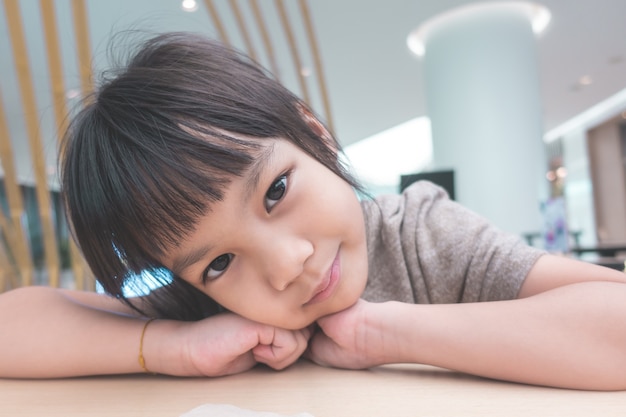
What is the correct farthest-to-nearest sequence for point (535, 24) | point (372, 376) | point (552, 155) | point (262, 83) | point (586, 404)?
point (552, 155)
point (535, 24)
point (262, 83)
point (372, 376)
point (586, 404)

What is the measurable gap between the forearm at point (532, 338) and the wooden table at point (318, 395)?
1 cm

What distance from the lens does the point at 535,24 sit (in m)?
3.73

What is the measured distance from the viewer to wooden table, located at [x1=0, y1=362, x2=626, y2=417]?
0.32 metres

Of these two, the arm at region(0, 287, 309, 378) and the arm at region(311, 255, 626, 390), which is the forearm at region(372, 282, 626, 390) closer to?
the arm at region(311, 255, 626, 390)

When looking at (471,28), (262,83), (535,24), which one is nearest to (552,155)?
(535,24)

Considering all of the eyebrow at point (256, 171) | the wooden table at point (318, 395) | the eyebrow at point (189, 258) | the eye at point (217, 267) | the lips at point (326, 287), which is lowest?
the wooden table at point (318, 395)

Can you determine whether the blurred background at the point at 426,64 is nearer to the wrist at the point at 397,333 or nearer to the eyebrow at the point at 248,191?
the eyebrow at the point at 248,191

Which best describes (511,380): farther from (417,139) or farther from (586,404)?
(417,139)

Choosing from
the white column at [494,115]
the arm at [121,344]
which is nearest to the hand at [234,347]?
the arm at [121,344]

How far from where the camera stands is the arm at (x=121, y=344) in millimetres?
467

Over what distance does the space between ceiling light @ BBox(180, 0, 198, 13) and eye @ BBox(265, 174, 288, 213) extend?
2.74m

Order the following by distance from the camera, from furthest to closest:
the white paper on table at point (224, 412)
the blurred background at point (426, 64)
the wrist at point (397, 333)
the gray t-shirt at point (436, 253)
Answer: the blurred background at point (426, 64) < the gray t-shirt at point (436, 253) < the wrist at point (397, 333) < the white paper on table at point (224, 412)

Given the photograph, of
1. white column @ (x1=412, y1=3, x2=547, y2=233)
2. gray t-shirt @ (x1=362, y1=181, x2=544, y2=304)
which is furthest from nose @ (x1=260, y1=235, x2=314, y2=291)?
white column @ (x1=412, y1=3, x2=547, y2=233)

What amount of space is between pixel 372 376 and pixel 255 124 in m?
0.26
